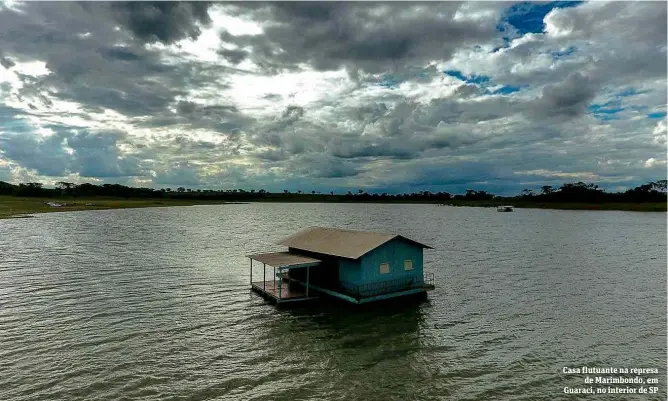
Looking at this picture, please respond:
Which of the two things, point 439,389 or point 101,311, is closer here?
point 439,389

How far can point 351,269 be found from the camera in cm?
3922

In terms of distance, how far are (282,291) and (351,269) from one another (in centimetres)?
813

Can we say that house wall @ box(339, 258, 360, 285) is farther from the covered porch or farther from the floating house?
the covered porch

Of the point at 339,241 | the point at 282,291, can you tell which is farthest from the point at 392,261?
the point at 282,291

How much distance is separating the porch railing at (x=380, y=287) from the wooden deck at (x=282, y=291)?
398 centimetres

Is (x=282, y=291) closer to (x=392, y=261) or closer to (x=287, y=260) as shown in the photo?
(x=287, y=260)

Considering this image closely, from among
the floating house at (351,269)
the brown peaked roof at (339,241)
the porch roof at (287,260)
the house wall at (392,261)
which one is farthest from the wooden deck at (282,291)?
the house wall at (392,261)

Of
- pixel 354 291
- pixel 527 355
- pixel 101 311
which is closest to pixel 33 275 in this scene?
pixel 101 311

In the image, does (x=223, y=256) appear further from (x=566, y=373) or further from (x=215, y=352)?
(x=566, y=373)

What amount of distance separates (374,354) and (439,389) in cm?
565

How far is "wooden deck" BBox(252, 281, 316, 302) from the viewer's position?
39469 millimetres

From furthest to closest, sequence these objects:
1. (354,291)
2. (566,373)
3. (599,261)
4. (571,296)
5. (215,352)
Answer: (599,261) < (571,296) < (354,291) < (215,352) < (566,373)

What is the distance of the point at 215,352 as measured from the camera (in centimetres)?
2775

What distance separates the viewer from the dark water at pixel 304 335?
23.5 meters
